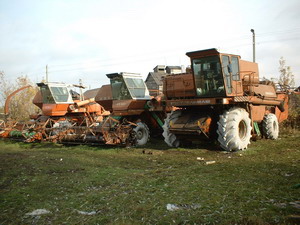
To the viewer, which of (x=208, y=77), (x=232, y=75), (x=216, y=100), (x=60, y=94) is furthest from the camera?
(x=60, y=94)

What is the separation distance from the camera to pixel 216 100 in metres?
10.6

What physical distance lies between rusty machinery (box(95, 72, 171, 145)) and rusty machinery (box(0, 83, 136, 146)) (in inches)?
22.7

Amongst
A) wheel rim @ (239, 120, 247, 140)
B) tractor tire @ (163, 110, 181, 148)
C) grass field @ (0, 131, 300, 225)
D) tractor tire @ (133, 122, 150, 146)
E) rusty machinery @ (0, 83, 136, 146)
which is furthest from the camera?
tractor tire @ (133, 122, 150, 146)

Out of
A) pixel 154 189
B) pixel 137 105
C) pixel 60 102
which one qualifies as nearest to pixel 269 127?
pixel 137 105

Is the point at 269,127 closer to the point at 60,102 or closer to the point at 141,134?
the point at 141,134

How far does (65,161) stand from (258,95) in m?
8.12

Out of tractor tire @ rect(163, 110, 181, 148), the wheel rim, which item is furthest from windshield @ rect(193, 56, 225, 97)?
the wheel rim

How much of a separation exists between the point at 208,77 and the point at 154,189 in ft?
21.4

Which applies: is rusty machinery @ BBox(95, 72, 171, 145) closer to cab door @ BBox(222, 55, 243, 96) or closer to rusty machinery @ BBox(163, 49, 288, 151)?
rusty machinery @ BBox(163, 49, 288, 151)

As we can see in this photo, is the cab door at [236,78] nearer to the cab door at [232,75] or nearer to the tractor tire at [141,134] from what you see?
the cab door at [232,75]

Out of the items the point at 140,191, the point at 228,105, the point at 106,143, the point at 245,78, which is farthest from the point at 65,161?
the point at 245,78

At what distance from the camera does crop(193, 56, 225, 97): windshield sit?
10.9m

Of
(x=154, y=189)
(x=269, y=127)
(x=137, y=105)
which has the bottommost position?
(x=154, y=189)

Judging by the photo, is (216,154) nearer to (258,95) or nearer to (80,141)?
(258,95)
